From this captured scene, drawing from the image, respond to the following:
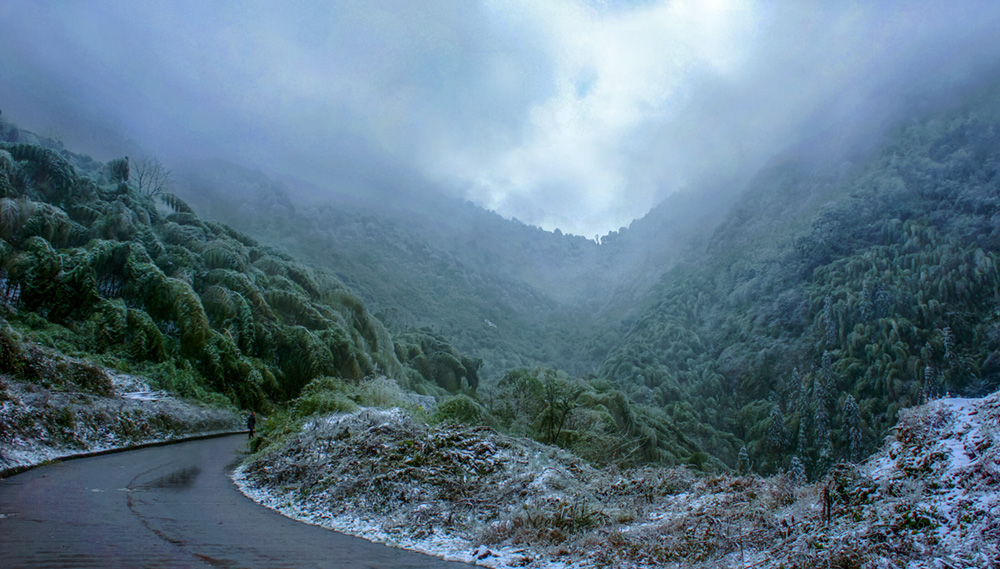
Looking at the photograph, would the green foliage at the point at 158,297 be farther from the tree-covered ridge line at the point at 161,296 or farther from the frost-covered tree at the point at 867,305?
the frost-covered tree at the point at 867,305

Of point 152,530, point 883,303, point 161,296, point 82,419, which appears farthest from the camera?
point 883,303

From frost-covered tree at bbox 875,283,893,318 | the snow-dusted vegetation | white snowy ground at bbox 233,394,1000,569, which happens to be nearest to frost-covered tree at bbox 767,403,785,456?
frost-covered tree at bbox 875,283,893,318

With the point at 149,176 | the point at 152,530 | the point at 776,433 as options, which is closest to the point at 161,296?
the point at 152,530

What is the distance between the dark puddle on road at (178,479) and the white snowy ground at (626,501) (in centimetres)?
99

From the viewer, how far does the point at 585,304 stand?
132m

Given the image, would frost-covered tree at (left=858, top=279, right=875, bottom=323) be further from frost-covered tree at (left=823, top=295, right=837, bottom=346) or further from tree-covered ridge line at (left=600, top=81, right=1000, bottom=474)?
frost-covered tree at (left=823, top=295, right=837, bottom=346)

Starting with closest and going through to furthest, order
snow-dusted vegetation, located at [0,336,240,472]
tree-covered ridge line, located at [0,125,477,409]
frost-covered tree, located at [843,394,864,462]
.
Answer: snow-dusted vegetation, located at [0,336,240,472]
tree-covered ridge line, located at [0,125,477,409]
frost-covered tree, located at [843,394,864,462]

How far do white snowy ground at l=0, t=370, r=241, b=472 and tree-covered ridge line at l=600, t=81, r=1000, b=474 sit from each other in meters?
35.5

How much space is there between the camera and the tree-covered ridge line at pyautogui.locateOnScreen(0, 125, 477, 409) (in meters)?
19.1

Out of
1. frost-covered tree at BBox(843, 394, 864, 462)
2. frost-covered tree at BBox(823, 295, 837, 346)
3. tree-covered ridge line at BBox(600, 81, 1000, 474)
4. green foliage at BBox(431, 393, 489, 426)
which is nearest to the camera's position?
green foliage at BBox(431, 393, 489, 426)

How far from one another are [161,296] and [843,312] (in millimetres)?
61024

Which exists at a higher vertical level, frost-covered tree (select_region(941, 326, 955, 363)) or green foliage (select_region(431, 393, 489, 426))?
frost-covered tree (select_region(941, 326, 955, 363))

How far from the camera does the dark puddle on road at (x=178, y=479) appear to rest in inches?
364

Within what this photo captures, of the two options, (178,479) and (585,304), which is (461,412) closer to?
(178,479)
